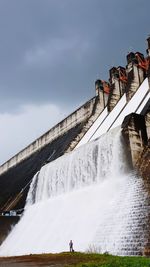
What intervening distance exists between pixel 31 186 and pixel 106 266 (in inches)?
680

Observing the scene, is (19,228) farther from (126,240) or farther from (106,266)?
(106,266)

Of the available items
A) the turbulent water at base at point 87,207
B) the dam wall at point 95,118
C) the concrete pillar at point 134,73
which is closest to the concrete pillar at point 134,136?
the turbulent water at base at point 87,207

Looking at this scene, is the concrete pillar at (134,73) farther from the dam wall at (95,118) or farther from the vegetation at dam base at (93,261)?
the vegetation at dam base at (93,261)

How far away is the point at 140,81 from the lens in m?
24.7

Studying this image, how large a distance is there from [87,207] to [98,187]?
1.34 m

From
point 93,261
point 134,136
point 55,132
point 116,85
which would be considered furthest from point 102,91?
point 93,261

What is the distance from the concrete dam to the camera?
12.8m

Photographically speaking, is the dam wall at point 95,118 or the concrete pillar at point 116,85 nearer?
the dam wall at point 95,118

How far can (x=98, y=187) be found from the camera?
55.9 feet

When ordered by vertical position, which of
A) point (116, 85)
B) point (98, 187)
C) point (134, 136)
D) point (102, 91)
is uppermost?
point (102, 91)

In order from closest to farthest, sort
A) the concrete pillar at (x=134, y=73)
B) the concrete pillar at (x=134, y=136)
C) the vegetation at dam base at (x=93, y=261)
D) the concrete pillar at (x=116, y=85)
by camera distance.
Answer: the vegetation at dam base at (x=93, y=261)
the concrete pillar at (x=134, y=136)
the concrete pillar at (x=134, y=73)
the concrete pillar at (x=116, y=85)

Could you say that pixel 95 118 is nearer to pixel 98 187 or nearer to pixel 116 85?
pixel 116 85

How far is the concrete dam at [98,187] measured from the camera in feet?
42.0

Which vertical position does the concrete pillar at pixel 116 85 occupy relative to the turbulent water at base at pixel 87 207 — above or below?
above
